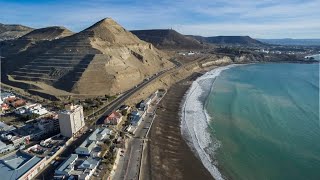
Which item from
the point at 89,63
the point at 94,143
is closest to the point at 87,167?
the point at 94,143

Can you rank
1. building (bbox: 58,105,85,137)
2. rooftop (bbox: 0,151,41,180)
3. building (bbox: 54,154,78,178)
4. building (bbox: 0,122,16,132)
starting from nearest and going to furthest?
rooftop (bbox: 0,151,41,180), building (bbox: 54,154,78,178), building (bbox: 58,105,85,137), building (bbox: 0,122,16,132)

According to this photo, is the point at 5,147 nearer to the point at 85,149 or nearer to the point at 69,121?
the point at 69,121

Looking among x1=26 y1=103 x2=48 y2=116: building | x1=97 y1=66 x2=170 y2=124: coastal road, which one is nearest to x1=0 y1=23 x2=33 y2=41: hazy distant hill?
x1=97 y1=66 x2=170 y2=124: coastal road

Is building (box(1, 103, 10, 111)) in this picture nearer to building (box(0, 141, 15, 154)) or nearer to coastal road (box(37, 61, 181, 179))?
building (box(0, 141, 15, 154))

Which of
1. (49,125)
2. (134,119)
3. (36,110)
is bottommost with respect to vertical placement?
(134,119)

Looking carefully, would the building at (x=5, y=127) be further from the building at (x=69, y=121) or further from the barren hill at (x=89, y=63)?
the barren hill at (x=89, y=63)

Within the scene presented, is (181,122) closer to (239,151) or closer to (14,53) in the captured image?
(239,151)

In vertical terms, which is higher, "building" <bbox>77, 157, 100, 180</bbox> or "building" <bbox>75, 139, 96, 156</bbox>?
"building" <bbox>75, 139, 96, 156</bbox>
